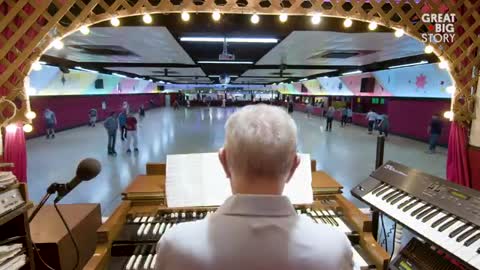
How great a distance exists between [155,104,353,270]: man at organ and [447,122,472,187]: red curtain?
2.70 m

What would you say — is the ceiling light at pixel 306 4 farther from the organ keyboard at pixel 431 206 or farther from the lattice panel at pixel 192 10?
the organ keyboard at pixel 431 206

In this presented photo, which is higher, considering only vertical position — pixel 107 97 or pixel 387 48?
pixel 387 48

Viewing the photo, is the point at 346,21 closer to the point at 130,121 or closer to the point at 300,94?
the point at 130,121

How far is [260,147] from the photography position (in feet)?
2.32

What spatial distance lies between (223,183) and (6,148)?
180cm

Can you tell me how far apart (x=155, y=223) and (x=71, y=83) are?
1371 centimetres

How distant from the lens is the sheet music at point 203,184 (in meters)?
1.98

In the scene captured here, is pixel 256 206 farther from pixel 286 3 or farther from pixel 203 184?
pixel 286 3

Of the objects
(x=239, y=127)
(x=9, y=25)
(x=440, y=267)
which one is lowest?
(x=440, y=267)

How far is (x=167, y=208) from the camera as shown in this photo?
2.04m

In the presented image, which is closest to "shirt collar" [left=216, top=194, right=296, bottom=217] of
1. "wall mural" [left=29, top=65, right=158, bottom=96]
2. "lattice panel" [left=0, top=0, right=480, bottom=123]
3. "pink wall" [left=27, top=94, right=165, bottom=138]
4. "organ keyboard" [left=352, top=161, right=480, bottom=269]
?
"organ keyboard" [left=352, top=161, right=480, bottom=269]

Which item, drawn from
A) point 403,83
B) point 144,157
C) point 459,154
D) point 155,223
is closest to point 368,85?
point 403,83

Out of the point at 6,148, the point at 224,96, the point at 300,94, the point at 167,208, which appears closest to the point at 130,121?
the point at 6,148

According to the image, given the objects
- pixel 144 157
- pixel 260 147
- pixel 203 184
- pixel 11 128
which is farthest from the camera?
pixel 144 157
